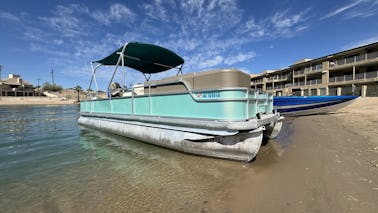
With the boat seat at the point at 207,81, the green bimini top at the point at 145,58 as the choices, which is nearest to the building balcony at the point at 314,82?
the green bimini top at the point at 145,58

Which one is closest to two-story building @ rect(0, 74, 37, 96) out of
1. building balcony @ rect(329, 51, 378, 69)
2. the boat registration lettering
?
the boat registration lettering

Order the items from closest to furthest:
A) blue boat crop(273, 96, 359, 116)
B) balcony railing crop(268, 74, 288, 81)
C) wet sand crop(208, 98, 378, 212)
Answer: wet sand crop(208, 98, 378, 212) → blue boat crop(273, 96, 359, 116) → balcony railing crop(268, 74, 288, 81)

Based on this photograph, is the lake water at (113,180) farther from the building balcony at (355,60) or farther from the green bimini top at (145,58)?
the building balcony at (355,60)

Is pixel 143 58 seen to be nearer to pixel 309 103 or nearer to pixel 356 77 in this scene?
pixel 309 103

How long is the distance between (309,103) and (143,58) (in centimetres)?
1267

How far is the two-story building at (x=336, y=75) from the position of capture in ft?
81.4

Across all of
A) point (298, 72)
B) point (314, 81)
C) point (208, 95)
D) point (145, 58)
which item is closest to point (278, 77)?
point (298, 72)

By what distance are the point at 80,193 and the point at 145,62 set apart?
6764 millimetres

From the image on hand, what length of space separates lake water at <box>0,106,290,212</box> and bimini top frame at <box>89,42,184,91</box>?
3.66 metres

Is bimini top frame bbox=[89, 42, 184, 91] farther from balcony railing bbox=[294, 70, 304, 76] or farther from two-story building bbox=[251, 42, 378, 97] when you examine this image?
balcony railing bbox=[294, 70, 304, 76]

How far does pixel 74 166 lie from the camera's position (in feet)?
15.3

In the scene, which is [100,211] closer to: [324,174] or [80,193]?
[80,193]

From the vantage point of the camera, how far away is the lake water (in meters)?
2.92

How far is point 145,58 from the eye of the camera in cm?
841
